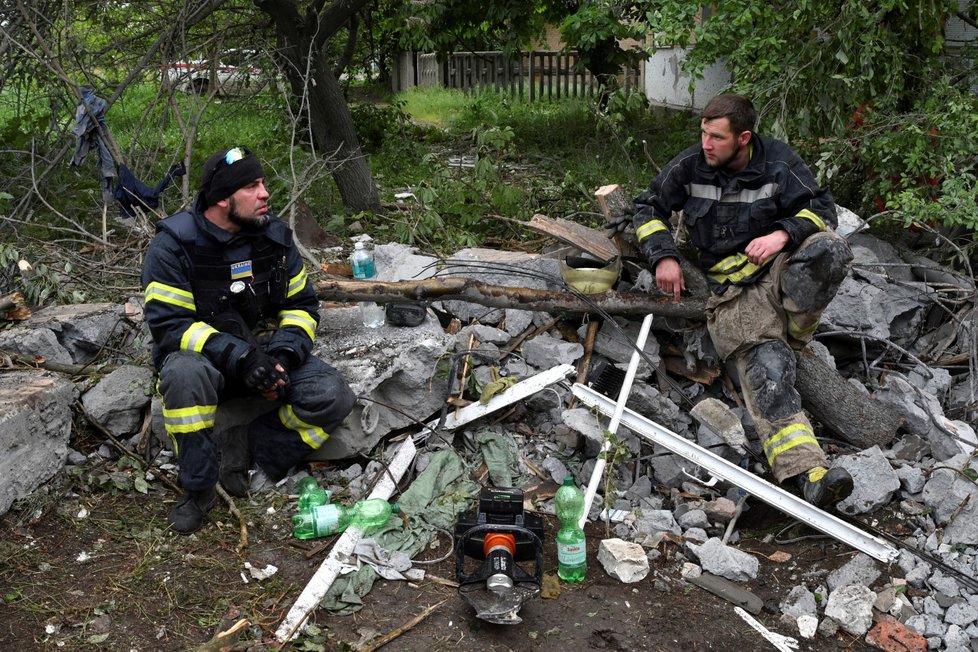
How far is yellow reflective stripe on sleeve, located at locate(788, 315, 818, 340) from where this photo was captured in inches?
169

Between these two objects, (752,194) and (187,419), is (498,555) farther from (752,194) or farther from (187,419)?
(752,194)

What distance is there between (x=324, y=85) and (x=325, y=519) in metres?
4.64

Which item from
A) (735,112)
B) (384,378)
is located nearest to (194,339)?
(384,378)

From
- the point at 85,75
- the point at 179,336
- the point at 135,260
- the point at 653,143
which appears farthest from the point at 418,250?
the point at 653,143

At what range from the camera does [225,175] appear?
3.95 metres

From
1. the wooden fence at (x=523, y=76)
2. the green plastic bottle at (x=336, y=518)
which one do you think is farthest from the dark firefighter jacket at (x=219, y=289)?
the wooden fence at (x=523, y=76)

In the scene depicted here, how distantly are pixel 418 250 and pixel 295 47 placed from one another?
2.47m

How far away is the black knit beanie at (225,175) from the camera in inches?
156

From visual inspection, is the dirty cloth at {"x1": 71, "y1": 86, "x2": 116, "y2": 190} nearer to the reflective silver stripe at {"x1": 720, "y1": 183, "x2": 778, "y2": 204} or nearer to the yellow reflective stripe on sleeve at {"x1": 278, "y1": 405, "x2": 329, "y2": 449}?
the yellow reflective stripe on sleeve at {"x1": 278, "y1": 405, "x2": 329, "y2": 449}

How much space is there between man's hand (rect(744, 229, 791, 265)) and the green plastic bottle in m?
2.14

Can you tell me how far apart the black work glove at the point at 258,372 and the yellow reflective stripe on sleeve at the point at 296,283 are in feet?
1.44

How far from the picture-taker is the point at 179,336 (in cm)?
393

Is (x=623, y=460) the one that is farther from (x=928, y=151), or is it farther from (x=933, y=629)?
(x=928, y=151)

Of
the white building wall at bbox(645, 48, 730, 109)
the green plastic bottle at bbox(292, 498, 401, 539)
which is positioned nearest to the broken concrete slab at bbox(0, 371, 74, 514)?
the green plastic bottle at bbox(292, 498, 401, 539)
